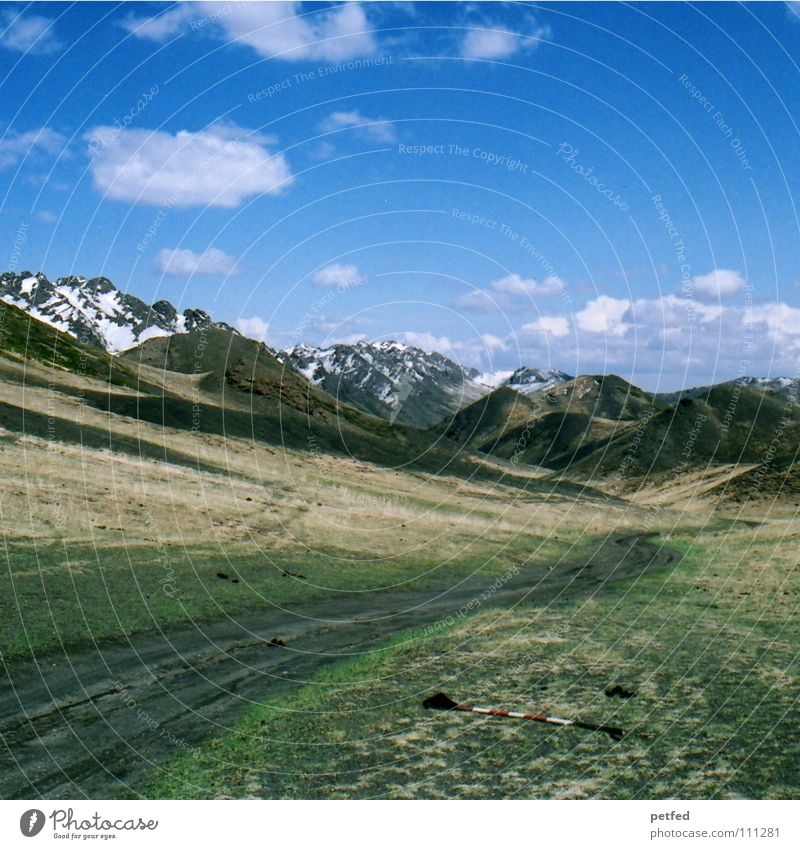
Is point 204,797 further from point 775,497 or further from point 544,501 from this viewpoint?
point 775,497

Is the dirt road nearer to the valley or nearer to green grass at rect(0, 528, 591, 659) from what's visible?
the valley

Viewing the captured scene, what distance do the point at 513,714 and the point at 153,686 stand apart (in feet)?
38.1

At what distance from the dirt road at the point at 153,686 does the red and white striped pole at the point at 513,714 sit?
5.22 metres

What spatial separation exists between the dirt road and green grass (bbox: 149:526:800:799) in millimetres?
1318

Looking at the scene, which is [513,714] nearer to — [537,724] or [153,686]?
[537,724]

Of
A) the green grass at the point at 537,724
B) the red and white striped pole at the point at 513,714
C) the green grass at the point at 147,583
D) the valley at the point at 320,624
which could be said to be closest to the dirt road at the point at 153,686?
the valley at the point at 320,624

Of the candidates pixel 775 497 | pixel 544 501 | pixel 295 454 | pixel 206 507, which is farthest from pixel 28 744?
pixel 775 497

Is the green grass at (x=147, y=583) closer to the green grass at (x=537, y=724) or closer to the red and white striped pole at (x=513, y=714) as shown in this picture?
the green grass at (x=537, y=724)

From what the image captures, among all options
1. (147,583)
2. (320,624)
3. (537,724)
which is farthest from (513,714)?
(147,583)

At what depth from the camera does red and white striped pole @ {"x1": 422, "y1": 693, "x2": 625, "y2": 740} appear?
73.9 ft

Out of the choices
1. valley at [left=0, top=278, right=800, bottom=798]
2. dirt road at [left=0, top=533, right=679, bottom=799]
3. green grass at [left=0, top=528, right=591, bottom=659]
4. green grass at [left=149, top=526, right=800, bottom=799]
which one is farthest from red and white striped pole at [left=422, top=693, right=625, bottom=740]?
green grass at [left=0, top=528, right=591, bottom=659]

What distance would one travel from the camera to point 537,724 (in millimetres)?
22844
